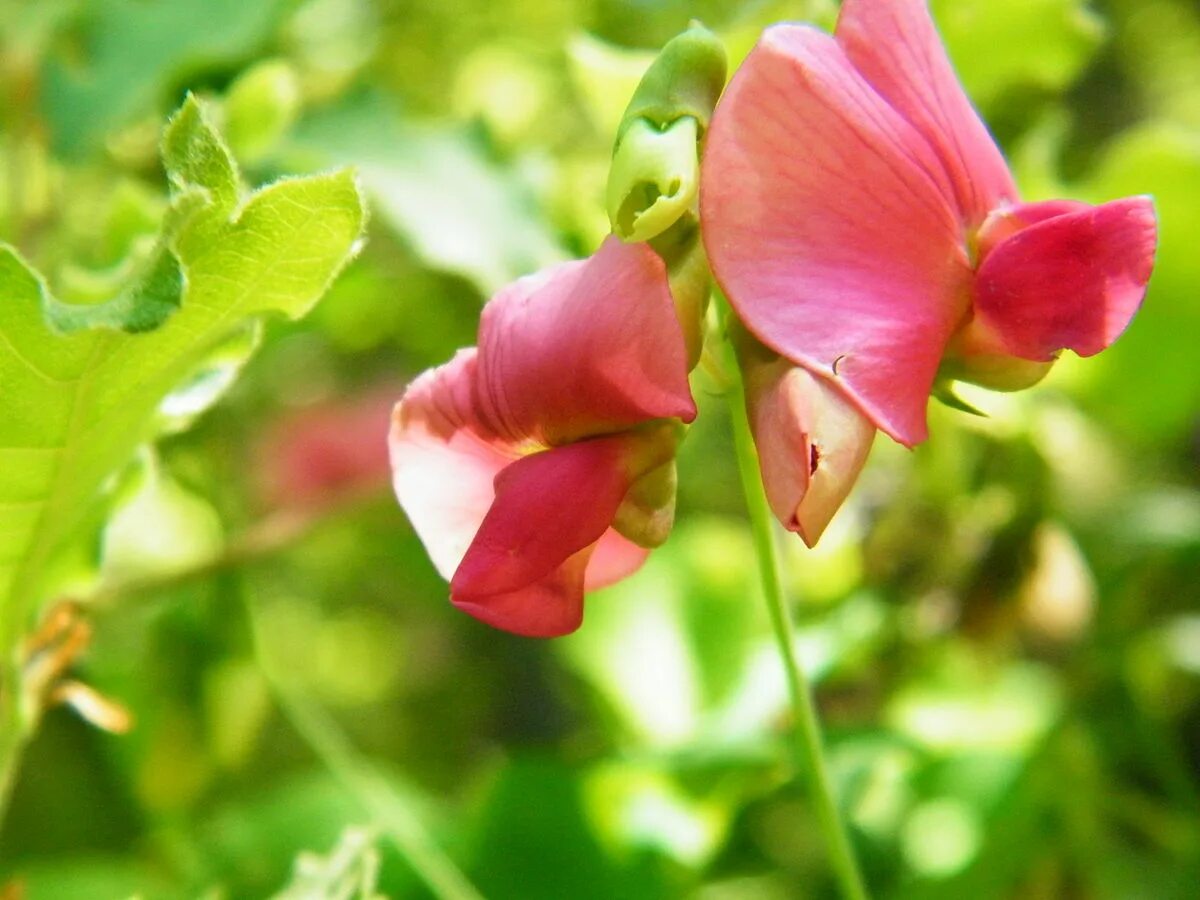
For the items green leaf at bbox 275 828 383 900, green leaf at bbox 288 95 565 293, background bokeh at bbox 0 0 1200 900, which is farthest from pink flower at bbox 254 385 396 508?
green leaf at bbox 275 828 383 900

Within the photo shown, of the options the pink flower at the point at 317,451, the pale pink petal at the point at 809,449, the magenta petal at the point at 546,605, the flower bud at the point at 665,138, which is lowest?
the pink flower at the point at 317,451

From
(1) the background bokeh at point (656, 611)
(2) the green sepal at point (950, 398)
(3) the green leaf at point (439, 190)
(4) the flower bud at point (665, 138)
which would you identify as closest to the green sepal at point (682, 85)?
(4) the flower bud at point (665, 138)

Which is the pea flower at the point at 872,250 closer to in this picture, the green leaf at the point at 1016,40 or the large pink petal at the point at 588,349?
the large pink petal at the point at 588,349

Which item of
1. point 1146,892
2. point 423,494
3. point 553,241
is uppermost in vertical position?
point 423,494

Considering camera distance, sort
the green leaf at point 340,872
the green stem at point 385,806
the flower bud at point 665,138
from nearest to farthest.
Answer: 1. the flower bud at point 665,138
2. the green leaf at point 340,872
3. the green stem at point 385,806

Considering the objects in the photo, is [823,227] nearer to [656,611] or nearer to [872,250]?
[872,250]

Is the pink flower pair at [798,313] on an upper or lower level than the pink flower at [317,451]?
upper

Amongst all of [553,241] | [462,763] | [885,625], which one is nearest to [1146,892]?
[885,625]

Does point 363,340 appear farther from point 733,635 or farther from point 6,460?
point 6,460

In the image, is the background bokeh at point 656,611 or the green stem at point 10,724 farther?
the background bokeh at point 656,611
